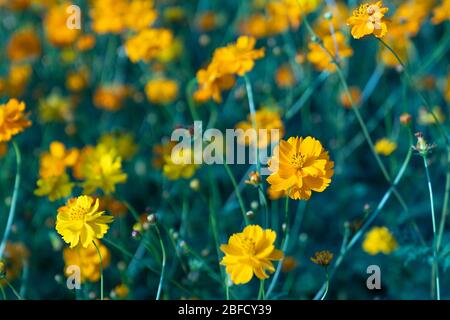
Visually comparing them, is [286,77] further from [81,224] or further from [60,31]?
[81,224]

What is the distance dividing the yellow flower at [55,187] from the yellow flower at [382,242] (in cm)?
77

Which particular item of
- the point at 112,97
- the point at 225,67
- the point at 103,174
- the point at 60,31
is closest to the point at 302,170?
the point at 225,67

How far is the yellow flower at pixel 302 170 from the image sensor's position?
3.99 ft

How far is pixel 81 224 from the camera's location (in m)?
1.24

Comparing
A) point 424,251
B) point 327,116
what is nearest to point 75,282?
point 424,251

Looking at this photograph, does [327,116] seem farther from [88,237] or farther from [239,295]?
[88,237]

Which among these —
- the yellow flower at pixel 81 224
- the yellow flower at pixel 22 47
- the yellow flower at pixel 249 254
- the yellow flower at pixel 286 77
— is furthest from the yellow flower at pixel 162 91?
the yellow flower at pixel 249 254

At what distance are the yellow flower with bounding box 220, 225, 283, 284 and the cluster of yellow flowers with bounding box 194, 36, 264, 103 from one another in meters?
0.49

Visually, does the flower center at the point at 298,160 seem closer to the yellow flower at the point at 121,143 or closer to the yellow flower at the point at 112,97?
the yellow flower at the point at 121,143

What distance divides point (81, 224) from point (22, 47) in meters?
1.51

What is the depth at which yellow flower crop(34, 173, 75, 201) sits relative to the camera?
1.52 metres

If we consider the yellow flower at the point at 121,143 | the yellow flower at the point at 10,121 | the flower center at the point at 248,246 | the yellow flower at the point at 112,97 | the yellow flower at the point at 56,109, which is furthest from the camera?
the yellow flower at the point at 112,97

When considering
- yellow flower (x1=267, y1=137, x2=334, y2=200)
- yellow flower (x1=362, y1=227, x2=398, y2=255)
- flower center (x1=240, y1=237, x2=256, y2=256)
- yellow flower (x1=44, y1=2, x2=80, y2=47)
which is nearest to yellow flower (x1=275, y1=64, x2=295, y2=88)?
yellow flower (x1=362, y1=227, x2=398, y2=255)

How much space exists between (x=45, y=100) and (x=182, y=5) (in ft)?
3.24
